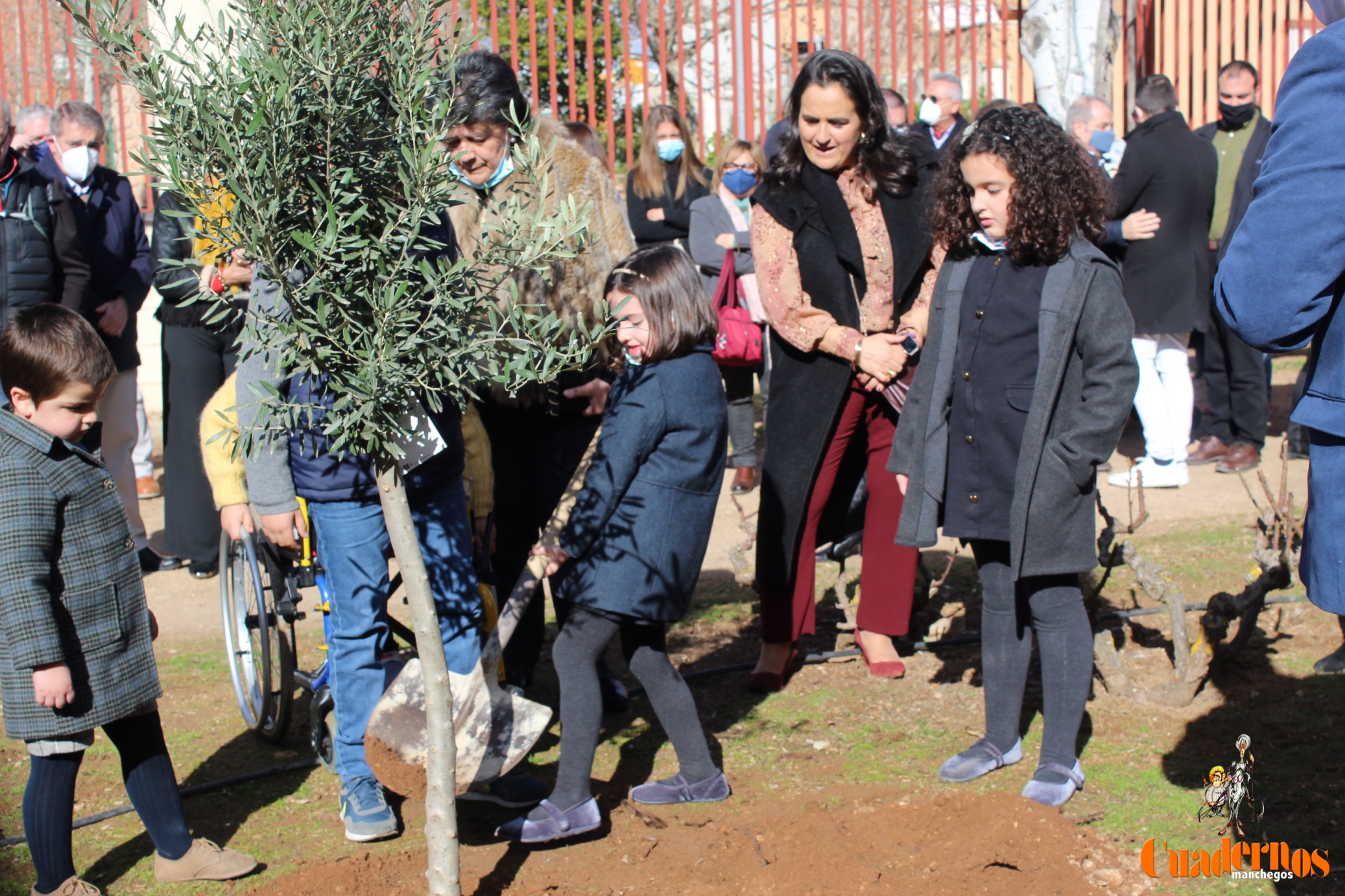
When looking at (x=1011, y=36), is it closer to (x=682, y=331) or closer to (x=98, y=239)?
(x=98, y=239)

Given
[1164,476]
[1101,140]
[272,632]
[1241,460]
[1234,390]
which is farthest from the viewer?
[1101,140]

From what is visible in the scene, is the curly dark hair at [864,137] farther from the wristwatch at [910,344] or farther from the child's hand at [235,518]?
the child's hand at [235,518]

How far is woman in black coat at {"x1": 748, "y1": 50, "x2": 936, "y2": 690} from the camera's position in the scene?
160 inches

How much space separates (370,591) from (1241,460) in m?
6.11

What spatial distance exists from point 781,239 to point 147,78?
7.94ft

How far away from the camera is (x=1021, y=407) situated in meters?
3.35

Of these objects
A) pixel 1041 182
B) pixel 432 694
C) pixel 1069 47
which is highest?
pixel 1069 47

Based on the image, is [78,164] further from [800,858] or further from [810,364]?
[800,858]

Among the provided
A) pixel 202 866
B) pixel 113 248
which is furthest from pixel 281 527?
pixel 113 248

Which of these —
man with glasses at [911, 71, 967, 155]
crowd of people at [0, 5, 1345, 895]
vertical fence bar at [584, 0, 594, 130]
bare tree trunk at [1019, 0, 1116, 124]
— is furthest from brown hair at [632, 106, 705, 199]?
crowd of people at [0, 5, 1345, 895]

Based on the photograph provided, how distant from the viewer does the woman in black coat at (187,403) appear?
5.77 metres

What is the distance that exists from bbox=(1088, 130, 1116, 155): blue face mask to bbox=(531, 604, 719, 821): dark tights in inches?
223

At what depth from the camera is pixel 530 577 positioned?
3189mm

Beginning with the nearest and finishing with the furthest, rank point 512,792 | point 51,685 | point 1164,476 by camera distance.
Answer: point 51,685 < point 512,792 < point 1164,476
